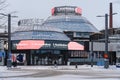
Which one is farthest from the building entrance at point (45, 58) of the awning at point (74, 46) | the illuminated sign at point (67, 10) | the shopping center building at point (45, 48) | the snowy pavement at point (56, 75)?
the snowy pavement at point (56, 75)

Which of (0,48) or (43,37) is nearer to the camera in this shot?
(0,48)

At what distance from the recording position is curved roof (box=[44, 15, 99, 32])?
14052 cm

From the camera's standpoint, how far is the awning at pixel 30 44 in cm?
10412

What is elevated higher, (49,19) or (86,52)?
(49,19)

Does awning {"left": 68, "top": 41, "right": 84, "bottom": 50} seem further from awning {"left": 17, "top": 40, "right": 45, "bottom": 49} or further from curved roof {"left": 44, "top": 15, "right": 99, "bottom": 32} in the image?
curved roof {"left": 44, "top": 15, "right": 99, "bottom": 32}

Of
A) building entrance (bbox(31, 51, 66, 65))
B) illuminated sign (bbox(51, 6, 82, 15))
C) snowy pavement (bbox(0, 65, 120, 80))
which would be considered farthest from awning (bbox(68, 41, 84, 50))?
snowy pavement (bbox(0, 65, 120, 80))

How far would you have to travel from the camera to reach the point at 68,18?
14500cm

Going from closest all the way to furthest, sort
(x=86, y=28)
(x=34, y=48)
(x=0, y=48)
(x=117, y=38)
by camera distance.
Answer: (x=0, y=48) → (x=34, y=48) → (x=117, y=38) → (x=86, y=28)

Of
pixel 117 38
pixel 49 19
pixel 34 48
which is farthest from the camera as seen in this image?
pixel 49 19

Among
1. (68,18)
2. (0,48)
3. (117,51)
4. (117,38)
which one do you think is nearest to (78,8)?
(68,18)

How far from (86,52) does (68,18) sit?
35.3 metres

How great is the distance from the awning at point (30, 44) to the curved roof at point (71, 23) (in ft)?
112

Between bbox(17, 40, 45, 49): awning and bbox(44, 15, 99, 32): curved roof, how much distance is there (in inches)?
1342

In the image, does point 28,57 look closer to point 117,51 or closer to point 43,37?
point 43,37
